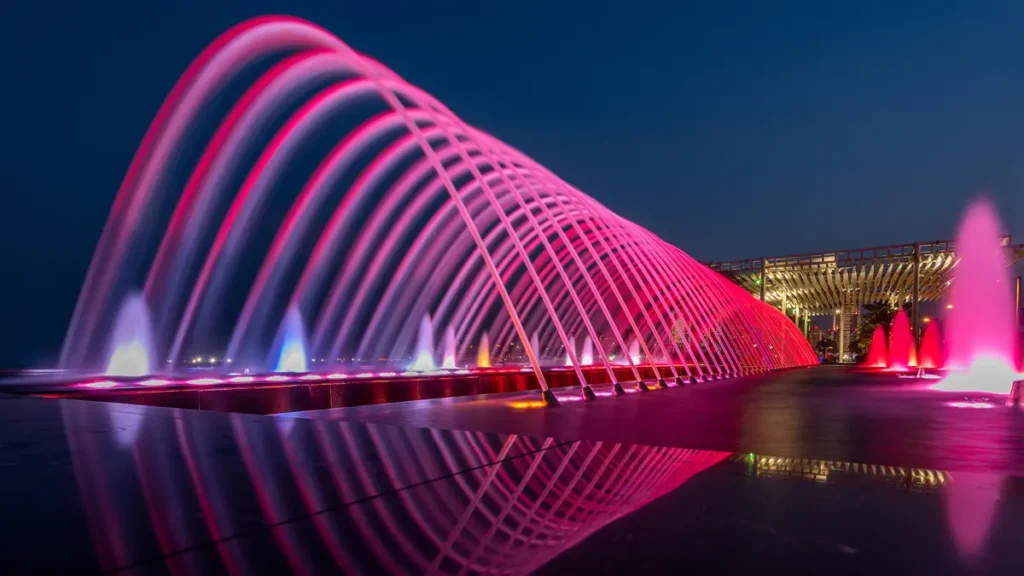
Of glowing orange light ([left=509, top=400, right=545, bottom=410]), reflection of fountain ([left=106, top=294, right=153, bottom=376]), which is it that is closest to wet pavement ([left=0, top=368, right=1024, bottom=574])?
glowing orange light ([left=509, top=400, right=545, bottom=410])

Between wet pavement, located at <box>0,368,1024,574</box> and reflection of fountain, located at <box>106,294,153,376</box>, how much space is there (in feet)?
45.2

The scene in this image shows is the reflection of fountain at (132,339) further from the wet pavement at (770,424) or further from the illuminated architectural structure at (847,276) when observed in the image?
the illuminated architectural structure at (847,276)

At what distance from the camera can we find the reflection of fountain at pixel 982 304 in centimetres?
2802

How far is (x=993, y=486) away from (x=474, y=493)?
12.0 feet

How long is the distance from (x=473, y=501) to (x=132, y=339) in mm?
19908

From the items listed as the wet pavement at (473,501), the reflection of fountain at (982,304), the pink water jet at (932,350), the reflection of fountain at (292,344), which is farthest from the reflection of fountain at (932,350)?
the wet pavement at (473,501)

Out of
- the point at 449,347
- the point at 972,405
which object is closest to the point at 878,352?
the point at 449,347

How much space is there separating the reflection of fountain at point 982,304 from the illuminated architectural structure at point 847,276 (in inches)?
1477

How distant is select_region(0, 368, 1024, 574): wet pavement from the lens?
3.01 m

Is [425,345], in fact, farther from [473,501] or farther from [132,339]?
[473,501]

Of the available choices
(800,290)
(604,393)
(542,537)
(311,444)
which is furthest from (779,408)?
(800,290)

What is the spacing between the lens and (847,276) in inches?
3004

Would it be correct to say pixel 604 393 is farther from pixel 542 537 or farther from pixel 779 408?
pixel 542 537

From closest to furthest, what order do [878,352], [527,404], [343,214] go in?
1. [527,404]
2. [343,214]
3. [878,352]
